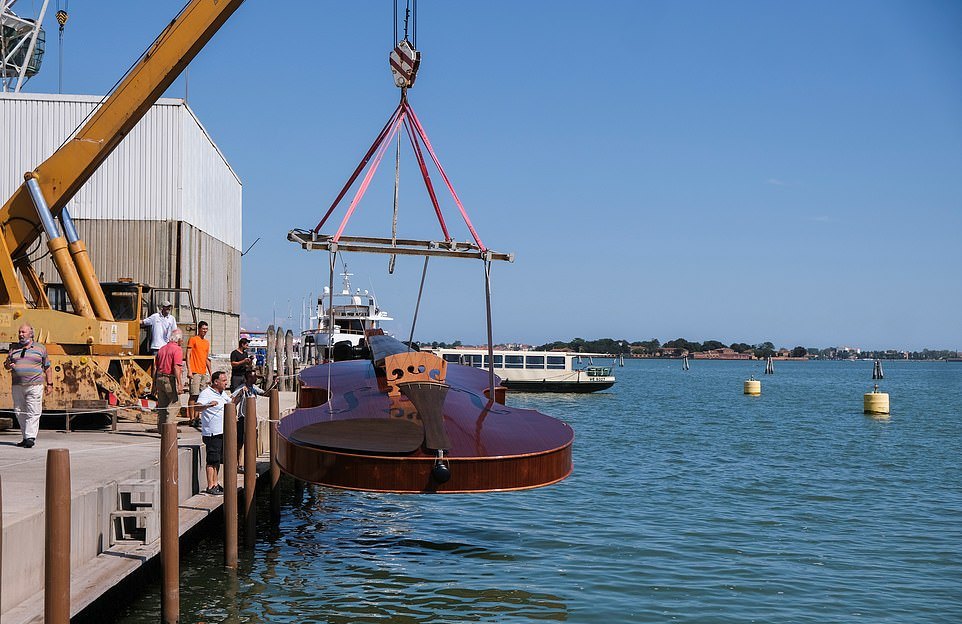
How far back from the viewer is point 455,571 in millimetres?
12469

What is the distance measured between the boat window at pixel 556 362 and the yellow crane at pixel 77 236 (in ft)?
137

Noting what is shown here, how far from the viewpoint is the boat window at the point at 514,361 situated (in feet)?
189

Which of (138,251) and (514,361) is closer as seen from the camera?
(138,251)

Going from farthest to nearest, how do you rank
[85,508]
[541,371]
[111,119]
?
1. [541,371]
2. [111,119]
3. [85,508]

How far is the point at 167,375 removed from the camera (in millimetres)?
15117

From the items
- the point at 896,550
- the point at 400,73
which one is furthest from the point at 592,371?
the point at 400,73

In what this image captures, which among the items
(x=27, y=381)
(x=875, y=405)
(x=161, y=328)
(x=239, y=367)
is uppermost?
(x=161, y=328)

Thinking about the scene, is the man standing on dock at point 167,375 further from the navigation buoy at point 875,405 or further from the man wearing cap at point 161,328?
the navigation buoy at point 875,405

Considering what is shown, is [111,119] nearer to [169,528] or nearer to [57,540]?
[169,528]

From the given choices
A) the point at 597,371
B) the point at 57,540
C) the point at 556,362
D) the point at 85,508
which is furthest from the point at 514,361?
the point at 57,540

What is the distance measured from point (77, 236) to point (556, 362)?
43308mm

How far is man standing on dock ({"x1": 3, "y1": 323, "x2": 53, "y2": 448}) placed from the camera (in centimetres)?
1277

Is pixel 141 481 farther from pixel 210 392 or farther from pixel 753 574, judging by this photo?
pixel 753 574

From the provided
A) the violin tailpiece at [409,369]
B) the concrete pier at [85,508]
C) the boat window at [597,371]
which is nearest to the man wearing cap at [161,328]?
the concrete pier at [85,508]
